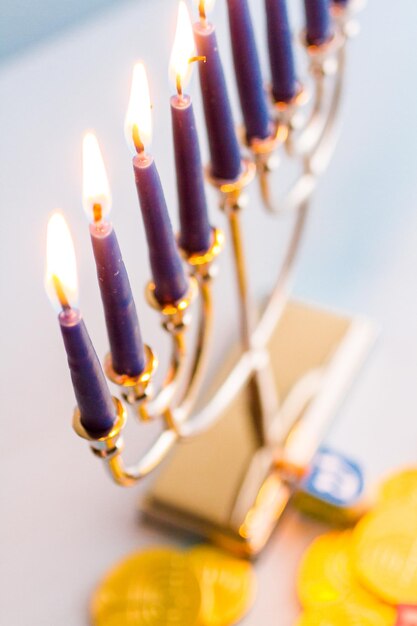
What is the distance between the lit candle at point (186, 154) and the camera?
1.78ft

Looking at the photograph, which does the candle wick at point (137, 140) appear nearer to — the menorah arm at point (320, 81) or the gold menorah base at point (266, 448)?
the menorah arm at point (320, 81)

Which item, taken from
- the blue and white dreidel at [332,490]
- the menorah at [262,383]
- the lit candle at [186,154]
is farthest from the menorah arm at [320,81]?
the blue and white dreidel at [332,490]

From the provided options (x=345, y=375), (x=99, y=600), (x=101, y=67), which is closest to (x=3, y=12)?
(x=101, y=67)

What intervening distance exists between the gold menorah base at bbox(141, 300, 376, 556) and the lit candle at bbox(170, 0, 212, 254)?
24cm

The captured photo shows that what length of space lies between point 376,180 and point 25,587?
56cm

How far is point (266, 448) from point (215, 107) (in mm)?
338

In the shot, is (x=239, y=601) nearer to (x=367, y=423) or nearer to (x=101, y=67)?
(x=367, y=423)

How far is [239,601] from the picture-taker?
75 cm

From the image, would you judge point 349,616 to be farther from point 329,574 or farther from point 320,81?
point 320,81

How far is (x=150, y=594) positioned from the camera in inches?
29.5

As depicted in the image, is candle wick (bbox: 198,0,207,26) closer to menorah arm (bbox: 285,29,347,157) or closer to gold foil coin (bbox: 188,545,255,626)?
menorah arm (bbox: 285,29,347,157)

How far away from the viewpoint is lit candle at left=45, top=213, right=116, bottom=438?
19.0 inches

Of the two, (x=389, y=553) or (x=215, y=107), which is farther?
(x=389, y=553)

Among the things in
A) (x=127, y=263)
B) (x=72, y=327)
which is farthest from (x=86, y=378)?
(x=127, y=263)
